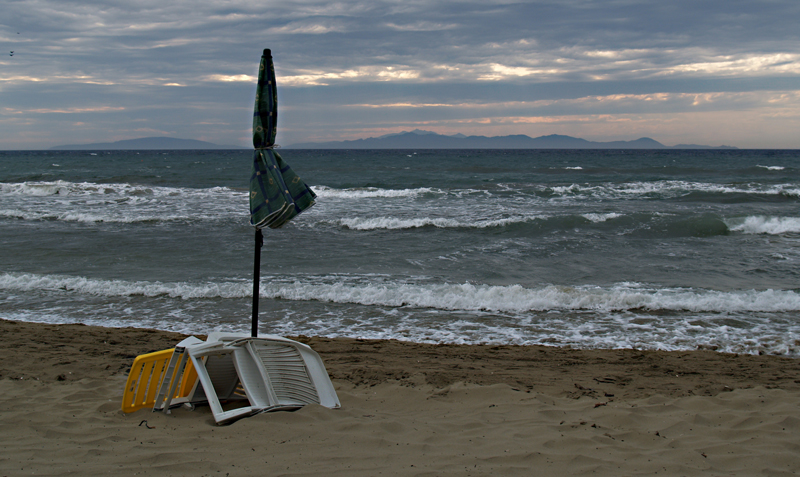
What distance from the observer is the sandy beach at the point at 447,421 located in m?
3.13

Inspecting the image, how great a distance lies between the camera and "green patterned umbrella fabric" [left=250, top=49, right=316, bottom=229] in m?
3.48

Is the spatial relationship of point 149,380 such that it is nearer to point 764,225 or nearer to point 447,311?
point 447,311

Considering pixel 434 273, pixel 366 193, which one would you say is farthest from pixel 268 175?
pixel 366 193

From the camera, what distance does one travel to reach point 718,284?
8.86m

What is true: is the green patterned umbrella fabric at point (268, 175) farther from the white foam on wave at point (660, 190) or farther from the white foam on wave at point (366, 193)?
the white foam on wave at point (660, 190)

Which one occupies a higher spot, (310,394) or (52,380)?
(310,394)

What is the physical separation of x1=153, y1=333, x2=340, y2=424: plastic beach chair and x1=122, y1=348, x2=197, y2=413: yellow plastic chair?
3.1 inches

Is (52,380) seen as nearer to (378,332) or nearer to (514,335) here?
(378,332)

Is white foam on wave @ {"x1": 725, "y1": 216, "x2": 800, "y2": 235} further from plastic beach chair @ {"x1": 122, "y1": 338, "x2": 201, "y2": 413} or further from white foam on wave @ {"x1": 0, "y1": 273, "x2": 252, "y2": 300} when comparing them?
plastic beach chair @ {"x1": 122, "y1": 338, "x2": 201, "y2": 413}

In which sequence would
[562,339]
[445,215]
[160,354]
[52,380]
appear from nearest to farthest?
[160,354] → [52,380] → [562,339] → [445,215]

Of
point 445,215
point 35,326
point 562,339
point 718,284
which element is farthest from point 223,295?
point 445,215

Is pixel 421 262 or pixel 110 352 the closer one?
pixel 110 352

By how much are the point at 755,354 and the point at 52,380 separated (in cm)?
771

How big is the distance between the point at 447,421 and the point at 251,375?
158cm
